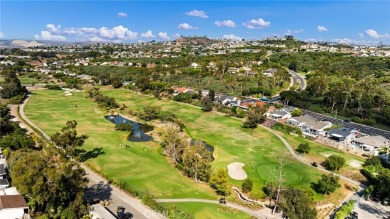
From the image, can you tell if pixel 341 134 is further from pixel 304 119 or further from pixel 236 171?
pixel 236 171

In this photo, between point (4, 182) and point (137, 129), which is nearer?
point (4, 182)

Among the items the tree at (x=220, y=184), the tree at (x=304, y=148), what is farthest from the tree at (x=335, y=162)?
the tree at (x=220, y=184)

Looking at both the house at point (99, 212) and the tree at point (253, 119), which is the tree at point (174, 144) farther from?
the tree at point (253, 119)

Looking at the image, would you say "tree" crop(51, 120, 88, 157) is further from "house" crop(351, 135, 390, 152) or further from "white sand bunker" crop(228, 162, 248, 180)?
"house" crop(351, 135, 390, 152)

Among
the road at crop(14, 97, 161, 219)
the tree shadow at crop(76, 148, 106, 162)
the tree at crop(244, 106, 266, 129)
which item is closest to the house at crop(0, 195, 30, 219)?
the road at crop(14, 97, 161, 219)

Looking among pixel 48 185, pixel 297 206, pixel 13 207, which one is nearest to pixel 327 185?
pixel 297 206
